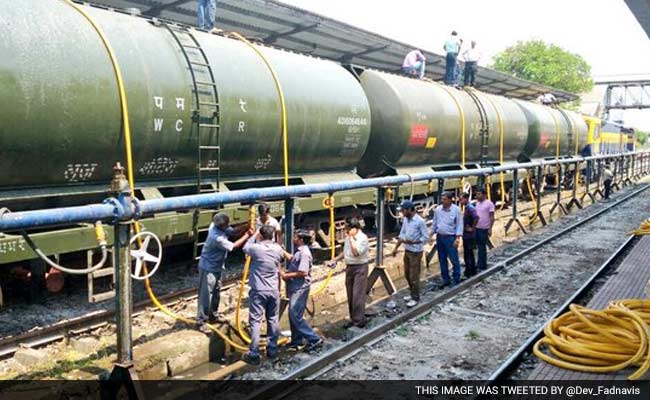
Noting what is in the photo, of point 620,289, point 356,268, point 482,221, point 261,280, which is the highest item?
point 482,221

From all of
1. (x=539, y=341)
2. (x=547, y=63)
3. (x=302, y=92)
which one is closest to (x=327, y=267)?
(x=302, y=92)

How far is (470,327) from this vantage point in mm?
8117

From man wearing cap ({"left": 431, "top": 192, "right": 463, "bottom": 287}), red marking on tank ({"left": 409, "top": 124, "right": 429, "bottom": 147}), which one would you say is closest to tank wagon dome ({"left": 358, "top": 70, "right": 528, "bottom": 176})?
red marking on tank ({"left": 409, "top": 124, "right": 429, "bottom": 147})

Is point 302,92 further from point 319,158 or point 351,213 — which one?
point 351,213

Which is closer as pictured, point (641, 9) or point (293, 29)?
point (641, 9)

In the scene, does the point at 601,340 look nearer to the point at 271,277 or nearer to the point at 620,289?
the point at 620,289

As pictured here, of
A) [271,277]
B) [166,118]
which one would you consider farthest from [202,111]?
[271,277]

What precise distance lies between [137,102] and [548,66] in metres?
73.6

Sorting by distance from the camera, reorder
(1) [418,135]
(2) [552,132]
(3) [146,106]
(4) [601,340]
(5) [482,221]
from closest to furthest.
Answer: (4) [601,340] < (3) [146,106] < (5) [482,221] < (1) [418,135] < (2) [552,132]

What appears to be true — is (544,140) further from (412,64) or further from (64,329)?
(64,329)

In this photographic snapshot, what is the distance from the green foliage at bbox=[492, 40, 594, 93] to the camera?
72.2 metres

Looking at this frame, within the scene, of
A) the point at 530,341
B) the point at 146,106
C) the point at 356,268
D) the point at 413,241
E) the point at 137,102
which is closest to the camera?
the point at 530,341

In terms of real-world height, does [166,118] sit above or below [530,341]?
above

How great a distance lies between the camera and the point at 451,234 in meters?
9.91
